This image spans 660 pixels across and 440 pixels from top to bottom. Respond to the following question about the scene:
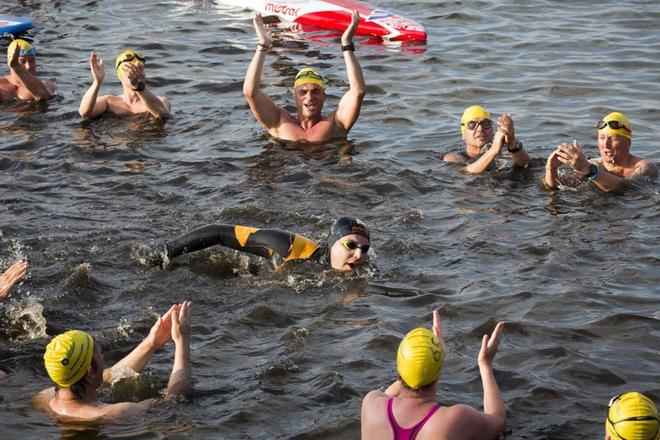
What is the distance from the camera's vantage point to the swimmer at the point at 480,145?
12.1 meters

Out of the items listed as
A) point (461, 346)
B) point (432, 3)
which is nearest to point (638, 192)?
point (461, 346)

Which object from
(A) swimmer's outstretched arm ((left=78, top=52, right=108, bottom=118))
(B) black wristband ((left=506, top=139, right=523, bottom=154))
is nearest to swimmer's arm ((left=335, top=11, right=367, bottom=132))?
(B) black wristband ((left=506, top=139, right=523, bottom=154))

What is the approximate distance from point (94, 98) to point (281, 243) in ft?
20.6

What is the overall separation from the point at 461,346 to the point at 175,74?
10.5 m

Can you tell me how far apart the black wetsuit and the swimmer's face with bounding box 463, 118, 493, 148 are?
13.0 feet

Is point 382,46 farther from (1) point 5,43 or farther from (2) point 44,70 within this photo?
(1) point 5,43

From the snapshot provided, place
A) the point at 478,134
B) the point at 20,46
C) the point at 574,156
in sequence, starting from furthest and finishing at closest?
1. the point at 20,46
2. the point at 478,134
3. the point at 574,156

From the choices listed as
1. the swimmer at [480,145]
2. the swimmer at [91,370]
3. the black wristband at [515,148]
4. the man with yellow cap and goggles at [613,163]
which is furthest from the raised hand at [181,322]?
the black wristband at [515,148]

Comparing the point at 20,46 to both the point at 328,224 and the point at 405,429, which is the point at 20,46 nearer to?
the point at 328,224

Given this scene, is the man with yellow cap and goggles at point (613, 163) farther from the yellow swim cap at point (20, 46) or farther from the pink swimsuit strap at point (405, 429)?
the yellow swim cap at point (20, 46)

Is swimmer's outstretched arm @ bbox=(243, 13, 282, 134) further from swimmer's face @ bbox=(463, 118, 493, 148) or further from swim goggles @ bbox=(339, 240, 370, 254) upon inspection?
swim goggles @ bbox=(339, 240, 370, 254)

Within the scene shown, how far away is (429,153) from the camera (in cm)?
1352

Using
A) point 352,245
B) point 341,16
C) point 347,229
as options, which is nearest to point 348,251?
point 352,245

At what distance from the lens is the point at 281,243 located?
9562 millimetres
